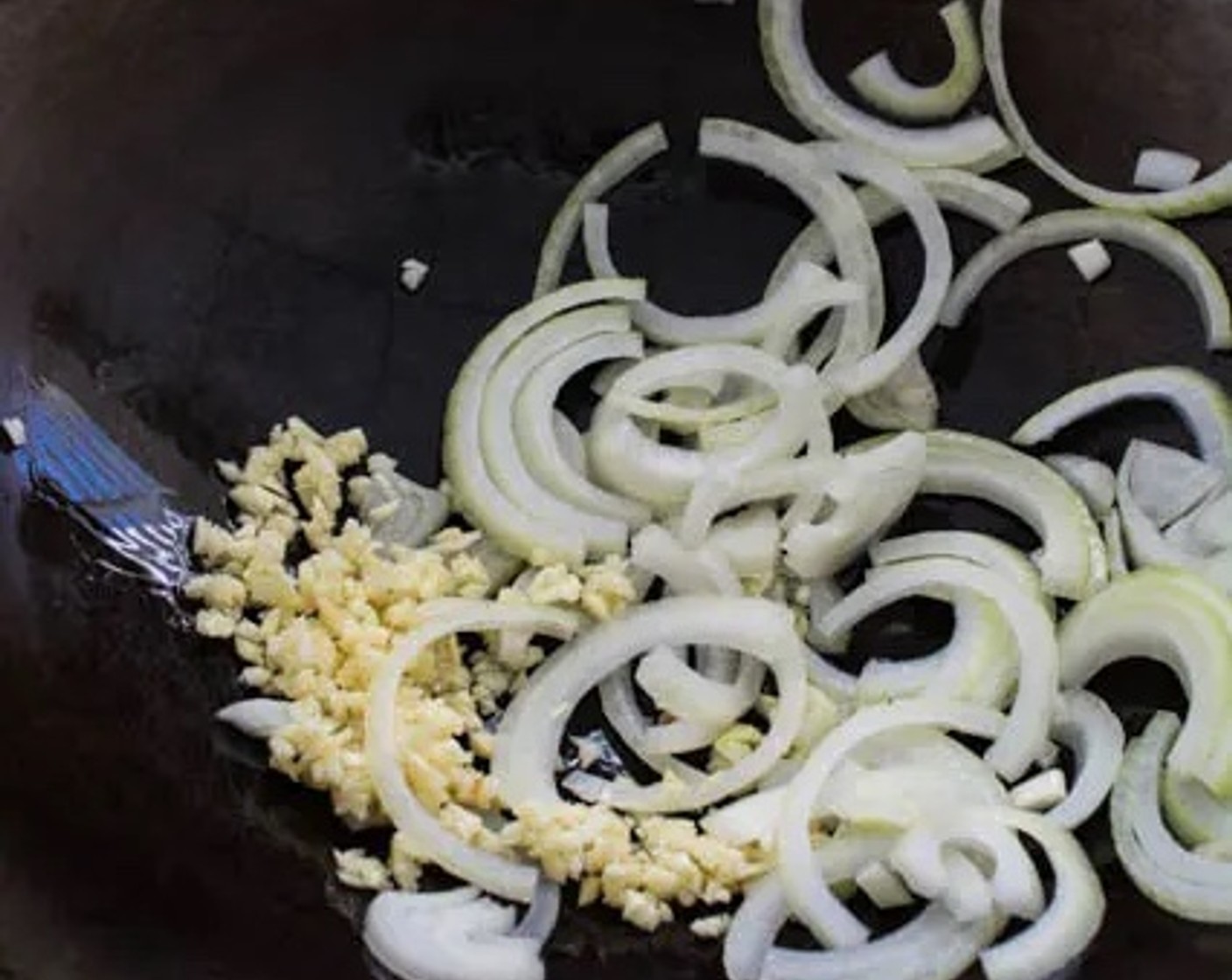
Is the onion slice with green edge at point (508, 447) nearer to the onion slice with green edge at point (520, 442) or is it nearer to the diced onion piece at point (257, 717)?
the onion slice with green edge at point (520, 442)

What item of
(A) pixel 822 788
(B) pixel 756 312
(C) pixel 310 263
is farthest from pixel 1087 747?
(C) pixel 310 263

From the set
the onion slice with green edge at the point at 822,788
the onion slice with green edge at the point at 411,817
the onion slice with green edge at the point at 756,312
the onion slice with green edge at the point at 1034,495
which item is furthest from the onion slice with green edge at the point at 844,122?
the onion slice with green edge at the point at 411,817

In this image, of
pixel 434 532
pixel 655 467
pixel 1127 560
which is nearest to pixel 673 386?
pixel 655 467

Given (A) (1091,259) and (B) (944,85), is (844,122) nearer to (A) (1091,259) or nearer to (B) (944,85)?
Answer: (B) (944,85)

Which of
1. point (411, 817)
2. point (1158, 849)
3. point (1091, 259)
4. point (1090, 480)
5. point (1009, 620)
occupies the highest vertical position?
point (1091, 259)

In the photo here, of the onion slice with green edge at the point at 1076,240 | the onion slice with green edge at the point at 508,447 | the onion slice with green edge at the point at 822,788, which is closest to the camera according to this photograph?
the onion slice with green edge at the point at 822,788

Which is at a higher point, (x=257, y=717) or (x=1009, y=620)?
(x=1009, y=620)

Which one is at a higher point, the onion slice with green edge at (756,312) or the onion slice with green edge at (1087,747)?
the onion slice with green edge at (756,312)
